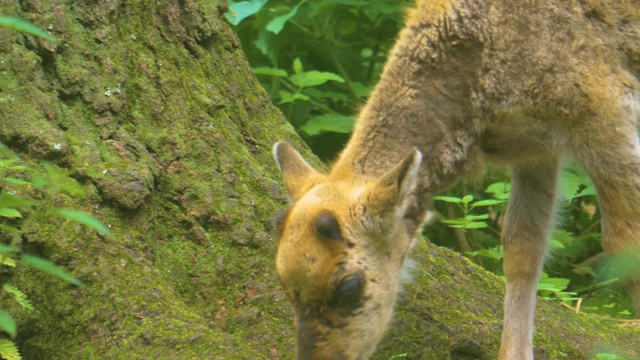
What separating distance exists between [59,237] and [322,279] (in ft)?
4.97

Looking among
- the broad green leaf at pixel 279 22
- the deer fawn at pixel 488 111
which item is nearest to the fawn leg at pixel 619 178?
the deer fawn at pixel 488 111

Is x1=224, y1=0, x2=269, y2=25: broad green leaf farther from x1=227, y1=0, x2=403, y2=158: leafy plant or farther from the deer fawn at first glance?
the deer fawn

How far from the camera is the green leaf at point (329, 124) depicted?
9086 millimetres

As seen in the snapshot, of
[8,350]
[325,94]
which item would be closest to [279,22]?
[325,94]

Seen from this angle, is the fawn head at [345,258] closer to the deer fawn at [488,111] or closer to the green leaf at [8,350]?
the deer fawn at [488,111]

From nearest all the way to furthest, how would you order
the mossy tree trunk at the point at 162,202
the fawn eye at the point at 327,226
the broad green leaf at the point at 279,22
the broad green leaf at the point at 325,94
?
1. the fawn eye at the point at 327,226
2. the mossy tree trunk at the point at 162,202
3. the broad green leaf at the point at 279,22
4. the broad green leaf at the point at 325,94

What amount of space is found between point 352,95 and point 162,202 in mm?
4390

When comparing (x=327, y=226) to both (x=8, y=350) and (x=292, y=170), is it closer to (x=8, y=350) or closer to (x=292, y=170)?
(x=292, y=170)

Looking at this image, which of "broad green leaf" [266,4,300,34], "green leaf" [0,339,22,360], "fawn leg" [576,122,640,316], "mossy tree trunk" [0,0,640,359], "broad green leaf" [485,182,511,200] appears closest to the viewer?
"green leaf" [0,339,22,360]

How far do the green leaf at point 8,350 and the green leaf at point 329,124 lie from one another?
4.50 meters

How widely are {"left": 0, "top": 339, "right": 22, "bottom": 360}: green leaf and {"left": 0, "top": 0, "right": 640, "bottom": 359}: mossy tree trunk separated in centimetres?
34

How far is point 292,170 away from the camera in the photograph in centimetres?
581

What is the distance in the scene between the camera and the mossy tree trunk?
5.40 meters

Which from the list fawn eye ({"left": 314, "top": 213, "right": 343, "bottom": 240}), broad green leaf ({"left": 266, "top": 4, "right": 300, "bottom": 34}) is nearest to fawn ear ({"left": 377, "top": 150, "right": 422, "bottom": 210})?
fawn eye ({"left": 314, "top": 213, "right": 343, "bottom": 240})
